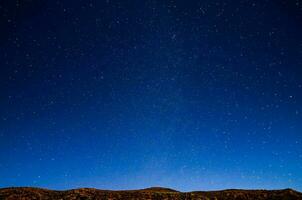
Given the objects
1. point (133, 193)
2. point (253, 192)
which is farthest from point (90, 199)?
point (253, 192)

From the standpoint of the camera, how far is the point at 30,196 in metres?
48.1

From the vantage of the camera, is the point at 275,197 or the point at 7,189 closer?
the point at 275,197

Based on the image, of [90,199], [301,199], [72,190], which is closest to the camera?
[301,199]

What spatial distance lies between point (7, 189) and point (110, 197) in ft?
51.8

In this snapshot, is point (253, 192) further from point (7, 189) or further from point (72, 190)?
point (7, 189)

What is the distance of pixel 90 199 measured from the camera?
46.6 metres

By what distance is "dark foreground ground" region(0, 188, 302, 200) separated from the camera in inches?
1774

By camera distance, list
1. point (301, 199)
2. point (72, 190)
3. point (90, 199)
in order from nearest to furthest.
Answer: point (301, 199) → point (90, 199) → point (72, 190)

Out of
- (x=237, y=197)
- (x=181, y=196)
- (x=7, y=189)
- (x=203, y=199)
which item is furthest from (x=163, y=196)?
(x=7, y=189)

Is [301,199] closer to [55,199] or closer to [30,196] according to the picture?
[55,199]

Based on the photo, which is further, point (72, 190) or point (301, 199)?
point (72, 190)

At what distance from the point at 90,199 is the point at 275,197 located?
23.1 metres

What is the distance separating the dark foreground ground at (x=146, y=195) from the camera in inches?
1774

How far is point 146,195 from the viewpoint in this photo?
4725cm
